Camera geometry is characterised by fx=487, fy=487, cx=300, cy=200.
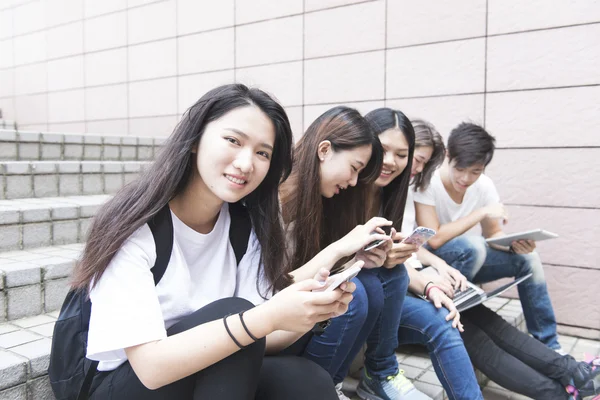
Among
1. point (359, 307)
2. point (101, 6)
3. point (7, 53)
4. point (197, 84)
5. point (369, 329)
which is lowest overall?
point (369, 329)

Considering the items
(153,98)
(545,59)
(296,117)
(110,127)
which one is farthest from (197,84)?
(545,59)

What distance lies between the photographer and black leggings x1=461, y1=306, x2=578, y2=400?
2.38m

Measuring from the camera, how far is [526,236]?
283cm

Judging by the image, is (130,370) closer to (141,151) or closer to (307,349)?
(307,349)

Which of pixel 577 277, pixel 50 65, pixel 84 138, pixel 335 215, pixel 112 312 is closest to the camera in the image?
pixel 112 312

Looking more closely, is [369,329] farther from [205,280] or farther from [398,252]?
[205,280]

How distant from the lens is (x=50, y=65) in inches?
261

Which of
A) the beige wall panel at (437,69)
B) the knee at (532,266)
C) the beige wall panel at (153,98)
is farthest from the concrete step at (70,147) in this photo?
the knee at (532,266)

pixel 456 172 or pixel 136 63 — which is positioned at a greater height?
pixel 136 63

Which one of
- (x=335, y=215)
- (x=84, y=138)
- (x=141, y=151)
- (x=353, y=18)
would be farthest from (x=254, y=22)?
(x=335, y=215)

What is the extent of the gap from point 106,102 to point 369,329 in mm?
5244

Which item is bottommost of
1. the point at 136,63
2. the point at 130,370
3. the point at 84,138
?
the point at 130,370

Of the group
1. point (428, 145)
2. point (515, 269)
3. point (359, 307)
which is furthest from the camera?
point (515, 269)

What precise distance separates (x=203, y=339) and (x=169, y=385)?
0.63ft
